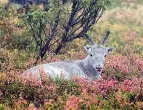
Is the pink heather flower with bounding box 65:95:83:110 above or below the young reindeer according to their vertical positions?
Answer: below

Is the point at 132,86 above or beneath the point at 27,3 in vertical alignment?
beneath

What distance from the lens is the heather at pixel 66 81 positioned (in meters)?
9.95

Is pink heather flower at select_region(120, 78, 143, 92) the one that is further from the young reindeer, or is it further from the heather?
the young reindeer

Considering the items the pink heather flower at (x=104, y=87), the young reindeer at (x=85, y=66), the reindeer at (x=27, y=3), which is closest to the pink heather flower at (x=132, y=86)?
the pink heather flower at (x=104, y=87)

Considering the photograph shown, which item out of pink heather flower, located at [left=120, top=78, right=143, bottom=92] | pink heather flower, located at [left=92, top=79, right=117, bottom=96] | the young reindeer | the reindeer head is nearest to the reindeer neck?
the young reindeer

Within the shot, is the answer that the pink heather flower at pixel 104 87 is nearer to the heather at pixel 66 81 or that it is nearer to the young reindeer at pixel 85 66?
the heather at pixel 66 81

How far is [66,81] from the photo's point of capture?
37.0 ft

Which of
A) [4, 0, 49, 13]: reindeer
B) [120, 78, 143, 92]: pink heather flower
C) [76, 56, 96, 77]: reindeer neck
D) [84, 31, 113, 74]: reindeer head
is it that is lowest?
[120, 78, 143, 92]: pink heather flower

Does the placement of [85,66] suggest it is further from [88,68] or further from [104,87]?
[104,87]

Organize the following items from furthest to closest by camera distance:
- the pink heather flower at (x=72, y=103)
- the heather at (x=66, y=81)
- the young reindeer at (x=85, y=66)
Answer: the young reindeer at (x=85, y=66) → the heather at (x=66, y=81) → the pink heather flower at (x=72, y=103)

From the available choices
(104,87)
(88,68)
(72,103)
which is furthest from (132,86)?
(88,68)

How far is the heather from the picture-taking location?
9945 mm

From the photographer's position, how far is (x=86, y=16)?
54.5 feet

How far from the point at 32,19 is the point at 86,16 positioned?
271 cm
